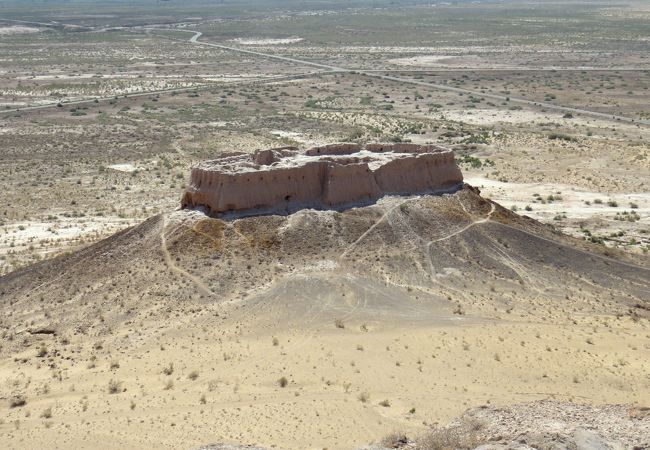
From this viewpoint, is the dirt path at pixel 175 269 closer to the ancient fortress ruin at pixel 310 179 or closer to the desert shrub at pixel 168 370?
the ancient fortress ruin at pixel 310 179

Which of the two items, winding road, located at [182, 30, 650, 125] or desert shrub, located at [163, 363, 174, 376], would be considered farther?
winding road, located at [182, 30, 650, 125]

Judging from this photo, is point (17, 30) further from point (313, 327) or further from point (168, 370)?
point (168, 370)

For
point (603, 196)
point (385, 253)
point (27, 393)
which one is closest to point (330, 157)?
point (385, 253)

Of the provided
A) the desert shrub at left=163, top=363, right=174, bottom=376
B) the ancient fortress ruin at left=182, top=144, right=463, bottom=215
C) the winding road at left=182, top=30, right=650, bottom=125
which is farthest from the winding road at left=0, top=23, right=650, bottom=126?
the desert shrub at left=163, top=363, right=174, bottom=376

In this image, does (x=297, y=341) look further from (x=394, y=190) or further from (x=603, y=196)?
(x=603, y=196)

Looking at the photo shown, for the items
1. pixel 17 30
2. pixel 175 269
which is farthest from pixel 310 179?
pixel 17 30

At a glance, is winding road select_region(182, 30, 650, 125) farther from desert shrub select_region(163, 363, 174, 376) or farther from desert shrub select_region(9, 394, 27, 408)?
desert shrub select_region(9, 394, 27, 408)
